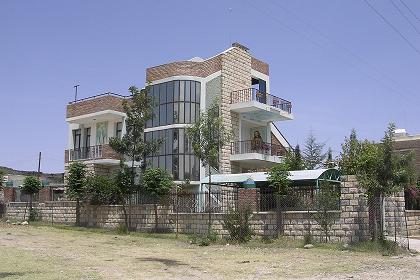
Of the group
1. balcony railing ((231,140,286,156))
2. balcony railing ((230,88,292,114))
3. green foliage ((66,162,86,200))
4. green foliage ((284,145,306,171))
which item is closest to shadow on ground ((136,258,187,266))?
green foliage ((284,145,306,171))

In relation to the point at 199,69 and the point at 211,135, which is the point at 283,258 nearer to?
the point at 211,135

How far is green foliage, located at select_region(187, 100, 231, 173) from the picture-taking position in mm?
23703

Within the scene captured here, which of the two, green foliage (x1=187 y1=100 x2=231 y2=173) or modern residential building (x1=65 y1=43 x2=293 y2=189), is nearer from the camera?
green foliage (x1=187 y1=100 x2=231 y2=173)

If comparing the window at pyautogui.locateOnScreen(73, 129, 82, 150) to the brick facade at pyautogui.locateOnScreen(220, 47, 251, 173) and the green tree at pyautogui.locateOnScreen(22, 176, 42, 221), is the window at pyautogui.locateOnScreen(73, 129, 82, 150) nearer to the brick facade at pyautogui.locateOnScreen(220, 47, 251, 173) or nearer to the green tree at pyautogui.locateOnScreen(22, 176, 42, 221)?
the green tree at pyautogui.locateOnScreen(22, 176, 42, 221)

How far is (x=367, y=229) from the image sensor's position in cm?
1986

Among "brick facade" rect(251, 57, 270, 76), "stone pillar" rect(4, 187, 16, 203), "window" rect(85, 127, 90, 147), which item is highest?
"brick facade" rect(251, 57, 270, 76)

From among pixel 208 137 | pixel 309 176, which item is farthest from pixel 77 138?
pixel 309 176

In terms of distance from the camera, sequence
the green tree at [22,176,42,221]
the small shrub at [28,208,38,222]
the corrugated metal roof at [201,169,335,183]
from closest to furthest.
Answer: the corrugated metal roof at [201,169,335,183]
the small shrub at [28,208,38,222]
the green tree at [22,176,42,221]

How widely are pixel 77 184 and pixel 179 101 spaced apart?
8.61 meters

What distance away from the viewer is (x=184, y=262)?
15414mm

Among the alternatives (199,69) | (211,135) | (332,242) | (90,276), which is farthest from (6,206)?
(90,276)

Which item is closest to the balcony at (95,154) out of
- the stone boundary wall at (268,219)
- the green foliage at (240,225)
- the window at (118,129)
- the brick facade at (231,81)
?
the window at (118,129)

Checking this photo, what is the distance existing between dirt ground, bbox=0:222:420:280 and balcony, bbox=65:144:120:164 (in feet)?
57.9

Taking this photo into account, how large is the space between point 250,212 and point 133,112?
33.8 feet
